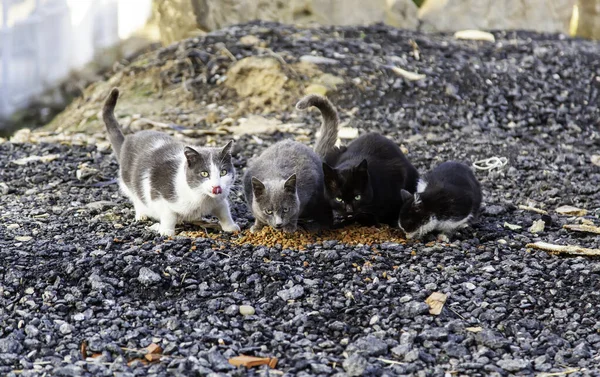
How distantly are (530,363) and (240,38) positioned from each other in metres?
7.55

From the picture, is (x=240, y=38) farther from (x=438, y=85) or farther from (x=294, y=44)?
(x=438, y=85)

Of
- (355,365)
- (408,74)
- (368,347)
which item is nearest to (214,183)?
(368,347)

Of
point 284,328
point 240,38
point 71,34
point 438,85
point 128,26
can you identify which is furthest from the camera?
point 128,26

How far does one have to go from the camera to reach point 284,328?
4.55 metres

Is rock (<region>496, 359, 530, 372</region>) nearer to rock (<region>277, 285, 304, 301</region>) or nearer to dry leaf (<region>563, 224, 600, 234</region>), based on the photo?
rock (<region>277, 285, 304, 301</region>)

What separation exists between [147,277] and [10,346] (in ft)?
3.24

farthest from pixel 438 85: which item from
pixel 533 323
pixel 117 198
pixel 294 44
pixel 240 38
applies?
pixel 533 323

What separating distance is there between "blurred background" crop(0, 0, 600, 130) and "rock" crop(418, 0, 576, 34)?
19mm

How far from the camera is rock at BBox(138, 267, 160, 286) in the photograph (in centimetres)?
Answer: 496

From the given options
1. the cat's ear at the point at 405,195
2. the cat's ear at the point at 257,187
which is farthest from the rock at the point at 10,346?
the cat's ear at the point at 405,195

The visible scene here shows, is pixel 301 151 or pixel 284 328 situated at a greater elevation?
pixel 301 151

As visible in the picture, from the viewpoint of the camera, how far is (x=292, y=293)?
4910 millimetres

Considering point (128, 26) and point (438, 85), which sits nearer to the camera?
point (438, 85)

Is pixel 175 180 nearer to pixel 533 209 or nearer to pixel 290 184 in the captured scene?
pixel 290 184
